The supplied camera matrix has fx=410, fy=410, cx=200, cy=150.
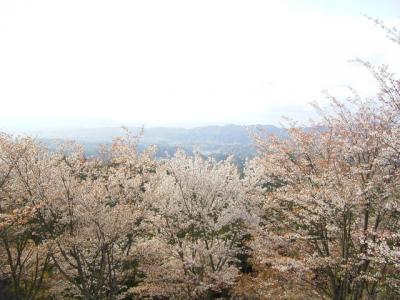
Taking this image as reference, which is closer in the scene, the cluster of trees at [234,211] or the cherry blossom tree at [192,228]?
the cluster of trees at [234,211]

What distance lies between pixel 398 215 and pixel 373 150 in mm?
2528

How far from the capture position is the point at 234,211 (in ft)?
68.6

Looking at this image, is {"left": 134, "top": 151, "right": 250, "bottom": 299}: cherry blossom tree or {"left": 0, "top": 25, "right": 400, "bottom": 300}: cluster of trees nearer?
{"left": 0, "top": 25, "right": 400, "bottom": 300}: cluster of trees

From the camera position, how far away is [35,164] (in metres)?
16.4

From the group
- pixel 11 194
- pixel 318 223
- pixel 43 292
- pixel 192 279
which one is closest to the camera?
pixel 318 223

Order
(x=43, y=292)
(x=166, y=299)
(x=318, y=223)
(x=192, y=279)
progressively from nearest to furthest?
(x=318, y=223), (x=192, y=279), (x=43, y=292), (x=166, y=299)

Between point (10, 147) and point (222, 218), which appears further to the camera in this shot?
point (222, 218)

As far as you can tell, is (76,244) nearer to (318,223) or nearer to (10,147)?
(10,147)

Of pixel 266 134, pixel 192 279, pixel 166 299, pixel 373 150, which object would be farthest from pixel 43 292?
pixel 373 150

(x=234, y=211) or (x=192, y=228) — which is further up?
(x=234, y=211)

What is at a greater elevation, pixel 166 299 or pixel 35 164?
pixel 35 164

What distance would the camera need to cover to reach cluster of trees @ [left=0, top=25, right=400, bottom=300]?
516 inches

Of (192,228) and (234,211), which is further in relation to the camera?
(192,228)

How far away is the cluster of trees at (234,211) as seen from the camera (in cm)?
1311
